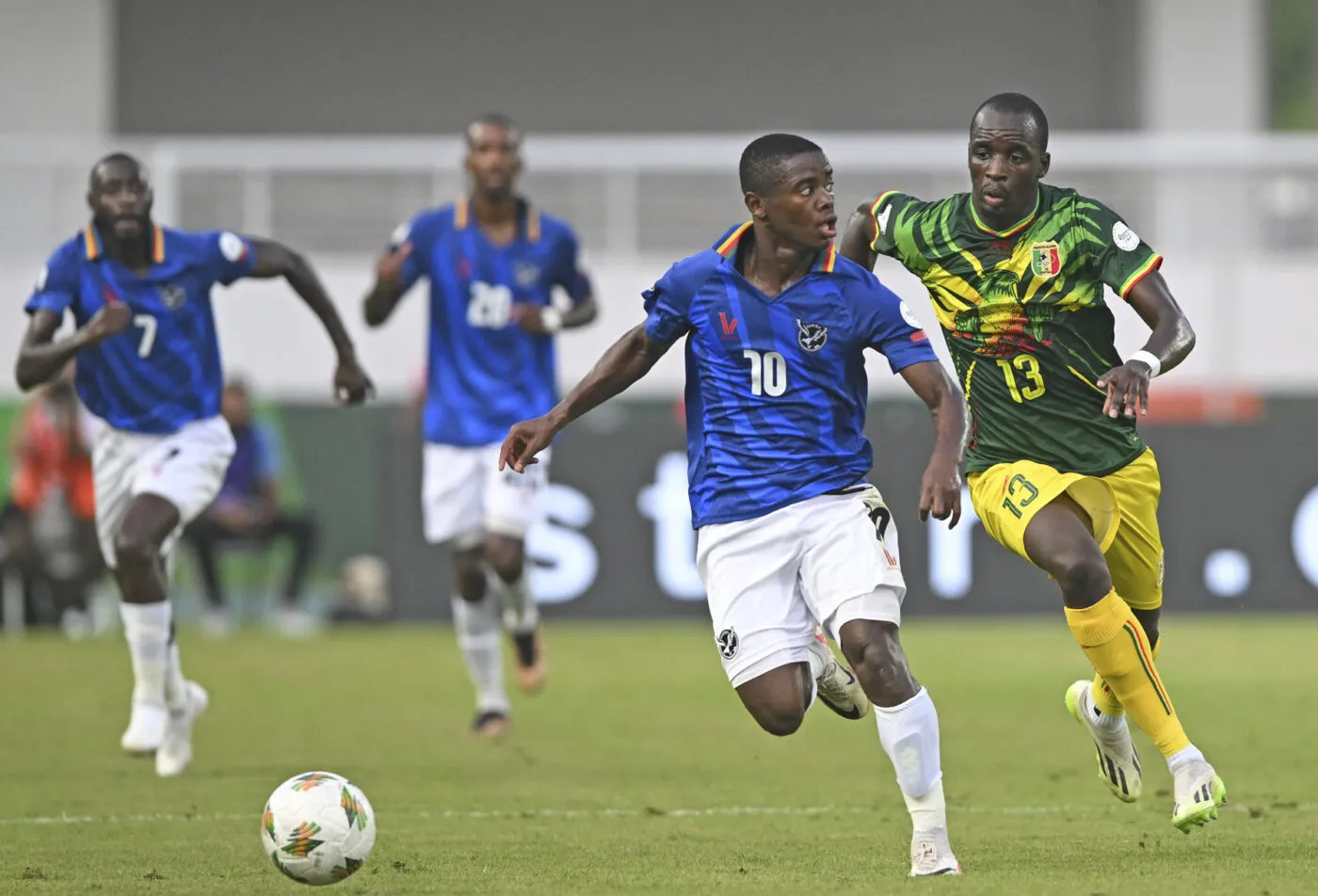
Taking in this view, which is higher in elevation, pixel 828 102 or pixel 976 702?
pixel 828 102

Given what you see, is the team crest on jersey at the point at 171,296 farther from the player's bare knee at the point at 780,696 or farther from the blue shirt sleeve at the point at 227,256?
the player's bare knee at the point at 780,696

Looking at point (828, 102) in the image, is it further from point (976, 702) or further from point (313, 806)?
point (313, 806)

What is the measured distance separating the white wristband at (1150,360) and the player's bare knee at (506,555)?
4750mm

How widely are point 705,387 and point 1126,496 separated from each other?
5.05 feet

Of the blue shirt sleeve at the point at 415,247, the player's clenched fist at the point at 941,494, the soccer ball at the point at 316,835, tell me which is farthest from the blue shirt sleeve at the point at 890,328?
the blue shirt sleeve at the point at 415,247

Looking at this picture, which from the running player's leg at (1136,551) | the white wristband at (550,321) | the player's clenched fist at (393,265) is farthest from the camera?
the player's clenched fist at (393,265)

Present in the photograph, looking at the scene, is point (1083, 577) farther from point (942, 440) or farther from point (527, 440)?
point (527, 440)

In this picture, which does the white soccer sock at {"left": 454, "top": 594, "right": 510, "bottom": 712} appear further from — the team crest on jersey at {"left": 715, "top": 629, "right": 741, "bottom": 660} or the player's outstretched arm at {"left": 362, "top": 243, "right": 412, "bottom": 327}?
the team crest on jersey at {"left": 715, "top": 629, "right": 741, "bottom": 660}

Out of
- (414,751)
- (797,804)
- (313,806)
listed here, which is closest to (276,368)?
(414,751)

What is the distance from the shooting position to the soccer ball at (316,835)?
20.3ft

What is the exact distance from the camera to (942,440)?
641 cm


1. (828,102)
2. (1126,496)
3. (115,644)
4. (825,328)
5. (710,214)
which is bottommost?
(115,644)

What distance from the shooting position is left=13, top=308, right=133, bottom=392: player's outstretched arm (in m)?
8.77

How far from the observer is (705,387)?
710 cm
